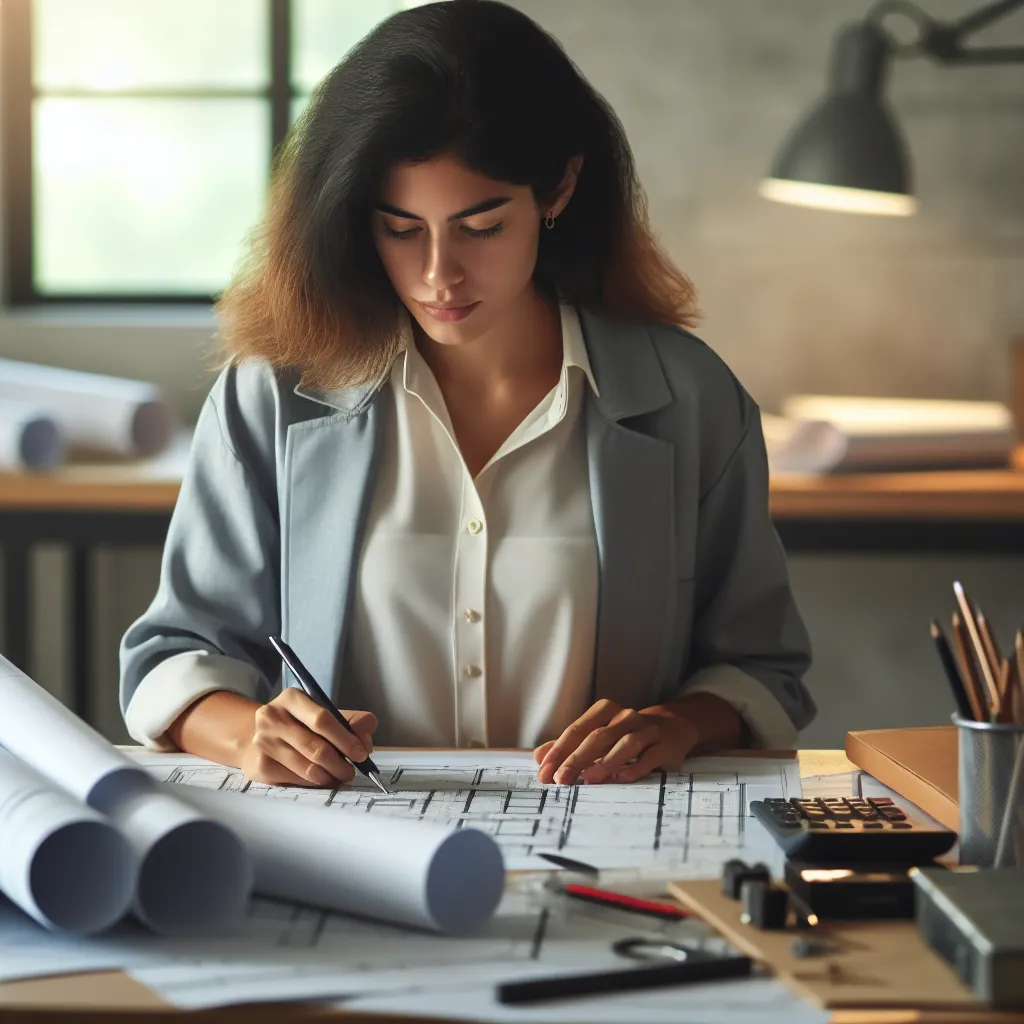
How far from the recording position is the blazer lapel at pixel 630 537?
5.01 ft

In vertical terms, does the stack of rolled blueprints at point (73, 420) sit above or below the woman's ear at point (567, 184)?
below

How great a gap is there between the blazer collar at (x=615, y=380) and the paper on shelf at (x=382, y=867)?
24.7 inches

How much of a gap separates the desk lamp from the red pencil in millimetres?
2126

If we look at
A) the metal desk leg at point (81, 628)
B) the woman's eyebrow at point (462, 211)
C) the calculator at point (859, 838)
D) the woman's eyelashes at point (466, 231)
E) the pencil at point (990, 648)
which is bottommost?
the metal desk leg at point (81, 628)

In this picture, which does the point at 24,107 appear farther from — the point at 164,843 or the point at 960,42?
the point at 164,843

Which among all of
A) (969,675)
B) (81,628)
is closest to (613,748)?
(969,675)

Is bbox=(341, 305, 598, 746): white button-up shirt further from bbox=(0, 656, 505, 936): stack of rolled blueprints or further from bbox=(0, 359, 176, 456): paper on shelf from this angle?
bbox=(0, 359, 176, 456): paper on shelf

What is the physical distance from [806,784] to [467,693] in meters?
0.39

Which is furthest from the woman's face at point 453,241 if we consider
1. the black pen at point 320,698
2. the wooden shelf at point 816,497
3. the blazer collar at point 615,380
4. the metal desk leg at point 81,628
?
the metal desk leg at point 81,628

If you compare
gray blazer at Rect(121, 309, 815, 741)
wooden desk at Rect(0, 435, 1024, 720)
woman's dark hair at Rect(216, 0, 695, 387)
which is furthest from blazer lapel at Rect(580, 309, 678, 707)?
wooden desk at Rect(0, 435, 1024, 720)

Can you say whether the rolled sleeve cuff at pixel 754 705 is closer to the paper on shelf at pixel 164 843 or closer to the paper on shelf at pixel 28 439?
the paper on shelf at pixel 164 843

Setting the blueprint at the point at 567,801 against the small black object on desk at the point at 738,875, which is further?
the blueprint at the point at 567,801

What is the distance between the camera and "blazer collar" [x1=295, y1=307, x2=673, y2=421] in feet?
5.08

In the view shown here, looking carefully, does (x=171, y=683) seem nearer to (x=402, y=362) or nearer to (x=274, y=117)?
(x=402, y=362)
